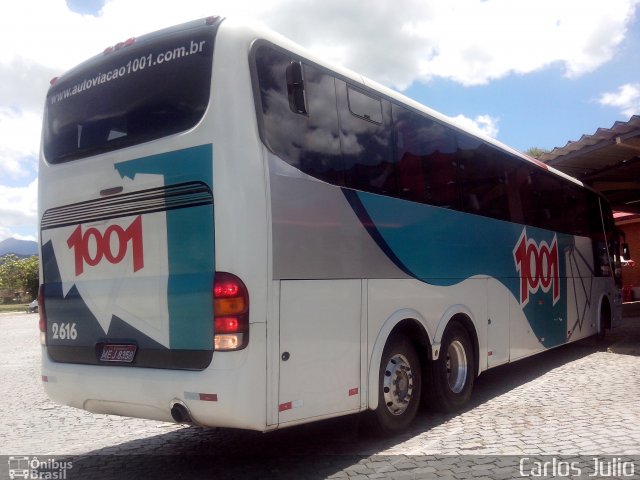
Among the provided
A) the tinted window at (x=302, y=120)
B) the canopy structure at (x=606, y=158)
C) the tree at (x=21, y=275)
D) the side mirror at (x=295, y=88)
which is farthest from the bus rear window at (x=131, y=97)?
the tree at (x=21, y=275)

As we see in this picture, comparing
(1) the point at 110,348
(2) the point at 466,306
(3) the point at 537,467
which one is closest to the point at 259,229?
(1) the point at 110,348

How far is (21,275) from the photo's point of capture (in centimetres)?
6712

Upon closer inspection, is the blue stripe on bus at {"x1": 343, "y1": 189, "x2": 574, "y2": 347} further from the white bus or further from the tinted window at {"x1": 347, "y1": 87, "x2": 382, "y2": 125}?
the tinted window at {"x1": 347, "y1": 87, "x2": 382, "y2": 125}

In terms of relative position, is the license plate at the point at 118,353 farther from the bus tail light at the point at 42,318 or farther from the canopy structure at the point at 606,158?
the canopy structure at the point at 606,158

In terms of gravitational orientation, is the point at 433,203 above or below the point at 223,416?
above

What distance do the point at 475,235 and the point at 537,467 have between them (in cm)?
354

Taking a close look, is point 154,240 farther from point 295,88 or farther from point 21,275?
point 21,275

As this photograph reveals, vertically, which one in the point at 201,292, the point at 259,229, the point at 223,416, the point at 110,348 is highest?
the point at 259,229

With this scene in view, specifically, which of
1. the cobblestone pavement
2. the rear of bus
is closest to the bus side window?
the rear of bus

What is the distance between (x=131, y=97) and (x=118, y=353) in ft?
7.26

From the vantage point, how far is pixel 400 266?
6219mm

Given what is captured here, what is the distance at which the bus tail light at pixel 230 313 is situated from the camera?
4469 mm

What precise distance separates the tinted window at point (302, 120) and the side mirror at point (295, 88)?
0.03 m

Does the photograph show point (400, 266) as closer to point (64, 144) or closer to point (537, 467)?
point (537, 467)
